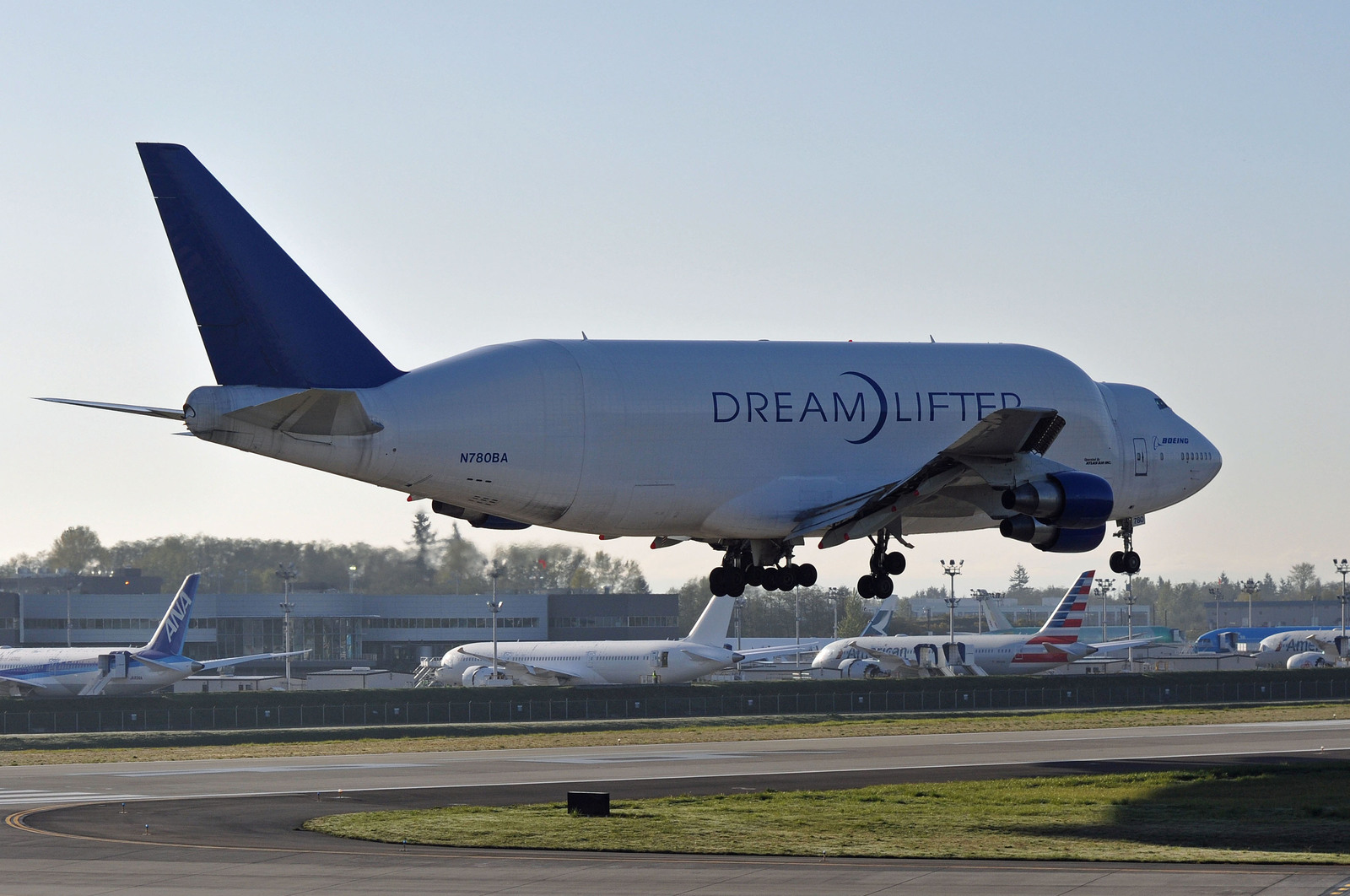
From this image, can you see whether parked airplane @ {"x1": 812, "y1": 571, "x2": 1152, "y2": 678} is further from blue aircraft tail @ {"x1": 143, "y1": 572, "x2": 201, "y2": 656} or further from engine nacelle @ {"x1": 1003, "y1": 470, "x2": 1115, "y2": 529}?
engine nacelle @ {"x1": 1003, "y1": 470, "x2": 1115, "y2": 529}

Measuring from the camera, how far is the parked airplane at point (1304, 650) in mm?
150250

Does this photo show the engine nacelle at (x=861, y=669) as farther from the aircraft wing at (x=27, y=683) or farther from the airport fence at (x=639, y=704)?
the aircraft wing at (x=27, y=683)

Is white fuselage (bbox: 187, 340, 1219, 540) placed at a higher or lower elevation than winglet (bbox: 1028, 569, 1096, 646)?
higher

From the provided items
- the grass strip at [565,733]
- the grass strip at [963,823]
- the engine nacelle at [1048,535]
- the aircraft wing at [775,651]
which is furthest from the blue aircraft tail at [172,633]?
the engine nacelle at [1048,535]

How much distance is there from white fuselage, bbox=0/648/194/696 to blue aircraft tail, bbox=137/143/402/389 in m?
86.2

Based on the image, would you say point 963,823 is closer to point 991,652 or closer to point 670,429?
point 670,429

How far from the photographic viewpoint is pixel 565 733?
7931 centimetres

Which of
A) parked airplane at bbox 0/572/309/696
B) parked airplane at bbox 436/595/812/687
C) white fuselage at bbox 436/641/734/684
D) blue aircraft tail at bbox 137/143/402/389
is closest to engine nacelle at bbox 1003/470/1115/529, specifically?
blue aircraft tail at bbox 137/143/402/389

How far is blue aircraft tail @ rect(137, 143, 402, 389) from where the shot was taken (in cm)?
3173

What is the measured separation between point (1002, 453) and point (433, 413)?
39.0 feet

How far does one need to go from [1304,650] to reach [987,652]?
56715mm

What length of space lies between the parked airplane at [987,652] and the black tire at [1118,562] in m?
89.1

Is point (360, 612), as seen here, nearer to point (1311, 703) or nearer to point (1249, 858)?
point (1311, 703)

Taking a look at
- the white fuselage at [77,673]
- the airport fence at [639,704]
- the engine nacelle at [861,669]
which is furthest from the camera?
the engine nacelle at [861,669]
